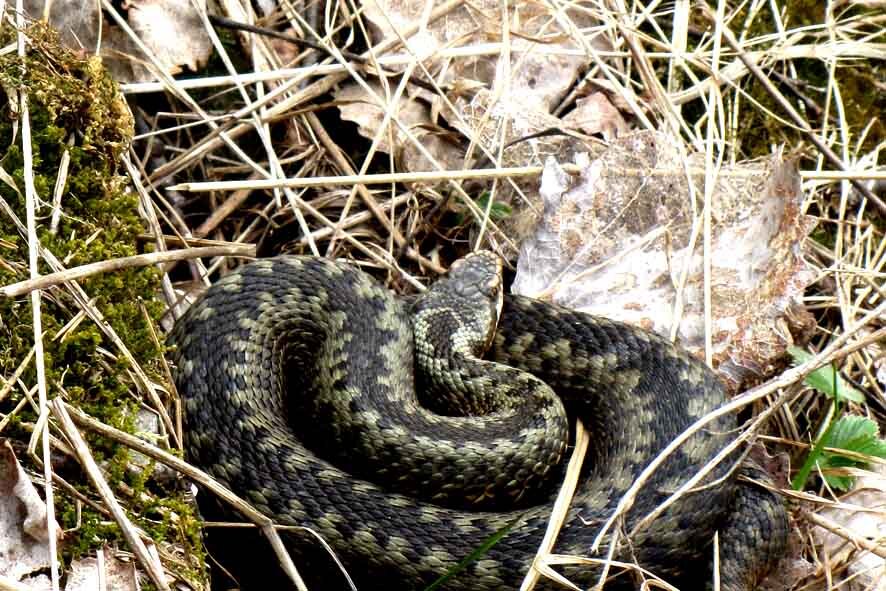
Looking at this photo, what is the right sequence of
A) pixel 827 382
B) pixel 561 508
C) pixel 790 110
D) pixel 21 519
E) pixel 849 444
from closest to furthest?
pixel 21 519 < pixel 561 508 < pixel 849 444 < pixel 827 382 < pixel 790 110

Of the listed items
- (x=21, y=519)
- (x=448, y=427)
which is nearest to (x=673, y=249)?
(x=448, y=427)

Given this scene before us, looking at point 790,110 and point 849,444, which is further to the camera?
point 790,110

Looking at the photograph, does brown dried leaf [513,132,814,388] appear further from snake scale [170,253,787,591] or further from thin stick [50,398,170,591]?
thin stick [50,398,170,591]

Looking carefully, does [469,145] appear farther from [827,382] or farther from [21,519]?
[21,519]

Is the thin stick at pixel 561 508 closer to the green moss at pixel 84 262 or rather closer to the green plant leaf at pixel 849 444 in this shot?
the green plant leaf at pixel 849 444

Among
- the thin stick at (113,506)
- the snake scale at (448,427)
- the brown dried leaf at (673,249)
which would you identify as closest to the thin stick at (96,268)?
the thin stick at (113,506)

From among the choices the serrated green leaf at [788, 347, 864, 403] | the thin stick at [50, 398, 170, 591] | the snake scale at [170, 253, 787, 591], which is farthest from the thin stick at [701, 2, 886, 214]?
the thin stick at [50, 398, 170, 591]
